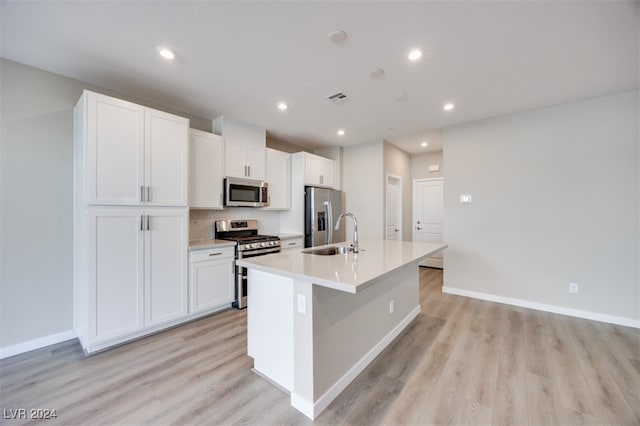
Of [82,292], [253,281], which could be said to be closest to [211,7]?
[253,281]

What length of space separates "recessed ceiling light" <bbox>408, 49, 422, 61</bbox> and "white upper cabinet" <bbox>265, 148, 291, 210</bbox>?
8.73 feet

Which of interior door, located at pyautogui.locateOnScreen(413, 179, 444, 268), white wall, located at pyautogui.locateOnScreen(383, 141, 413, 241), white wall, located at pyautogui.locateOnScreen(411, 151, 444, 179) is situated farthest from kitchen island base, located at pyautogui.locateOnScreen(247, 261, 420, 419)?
white wall, located at pyautogui.locateOnScreen(411, 151, 444, 179)

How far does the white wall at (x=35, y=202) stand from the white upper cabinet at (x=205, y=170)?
1.13 meters

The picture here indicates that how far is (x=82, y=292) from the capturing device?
249 centimetres

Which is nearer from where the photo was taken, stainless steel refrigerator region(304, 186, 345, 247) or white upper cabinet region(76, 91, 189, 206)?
white upper cabinet region(76, 91, 189, 206)

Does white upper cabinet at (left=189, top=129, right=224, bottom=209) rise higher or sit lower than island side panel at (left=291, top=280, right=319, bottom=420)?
higher

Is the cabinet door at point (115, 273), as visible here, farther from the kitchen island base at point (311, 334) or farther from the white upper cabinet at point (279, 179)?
the white upper cabinet at point (279, 179)

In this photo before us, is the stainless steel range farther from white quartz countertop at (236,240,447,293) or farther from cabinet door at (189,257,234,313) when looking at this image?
white quartz countertop at (236,240,447,293)

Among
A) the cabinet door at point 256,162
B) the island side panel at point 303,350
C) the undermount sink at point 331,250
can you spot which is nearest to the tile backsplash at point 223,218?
the cabinet door at point 256,162

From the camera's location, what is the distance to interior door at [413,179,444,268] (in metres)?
5.83

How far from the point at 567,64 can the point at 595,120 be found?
128cm

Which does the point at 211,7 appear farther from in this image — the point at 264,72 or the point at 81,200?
the point at 81,200

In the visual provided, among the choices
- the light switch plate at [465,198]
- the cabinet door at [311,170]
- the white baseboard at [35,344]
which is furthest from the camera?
the cabinet door at [311,170]

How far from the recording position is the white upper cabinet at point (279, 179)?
4.44 metres
